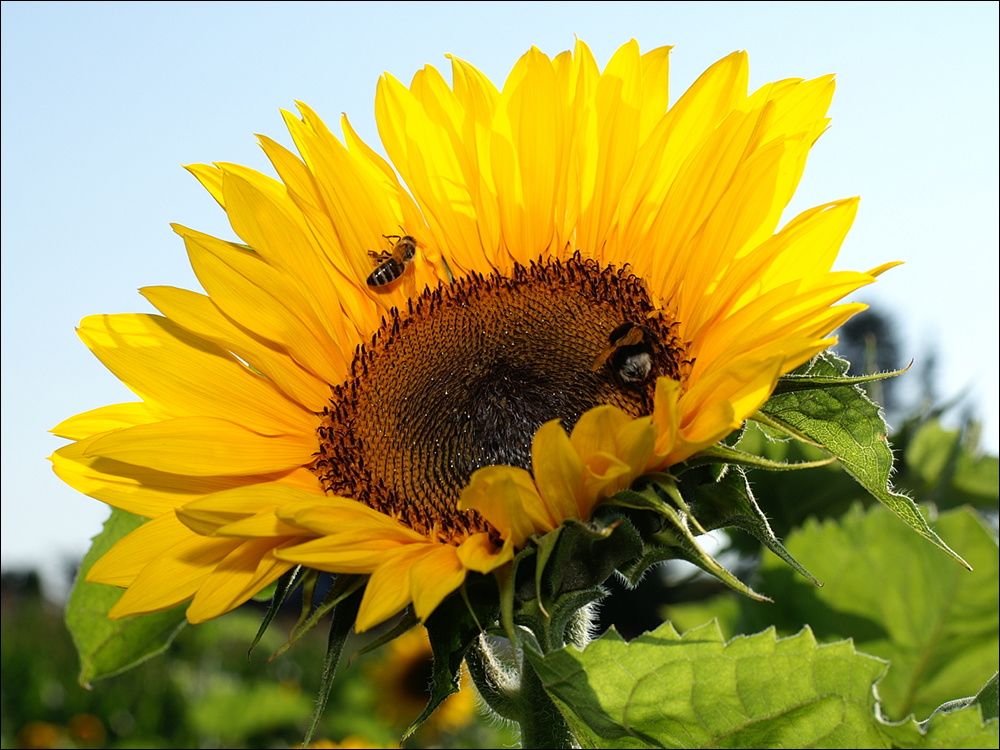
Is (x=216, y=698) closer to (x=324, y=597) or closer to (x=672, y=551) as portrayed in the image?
(x=324, y=597)

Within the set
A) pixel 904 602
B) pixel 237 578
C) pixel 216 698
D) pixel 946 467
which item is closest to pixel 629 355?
pixel 237 578

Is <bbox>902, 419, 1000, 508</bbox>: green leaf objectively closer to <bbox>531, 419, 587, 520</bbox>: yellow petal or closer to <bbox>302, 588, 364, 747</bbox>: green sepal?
<bbox>531, 419, 587, 520</bbox>: yellow petal

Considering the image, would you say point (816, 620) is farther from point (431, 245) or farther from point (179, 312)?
point (179, 312)

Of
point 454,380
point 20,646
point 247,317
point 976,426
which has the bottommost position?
point 20,646

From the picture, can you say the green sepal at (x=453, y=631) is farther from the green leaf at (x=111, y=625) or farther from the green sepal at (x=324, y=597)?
the green leaf at (x=111, y=625)

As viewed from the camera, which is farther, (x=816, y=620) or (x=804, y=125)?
(x=816, y=620)

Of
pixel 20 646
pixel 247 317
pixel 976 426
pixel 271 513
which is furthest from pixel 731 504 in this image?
pixel 20 646
